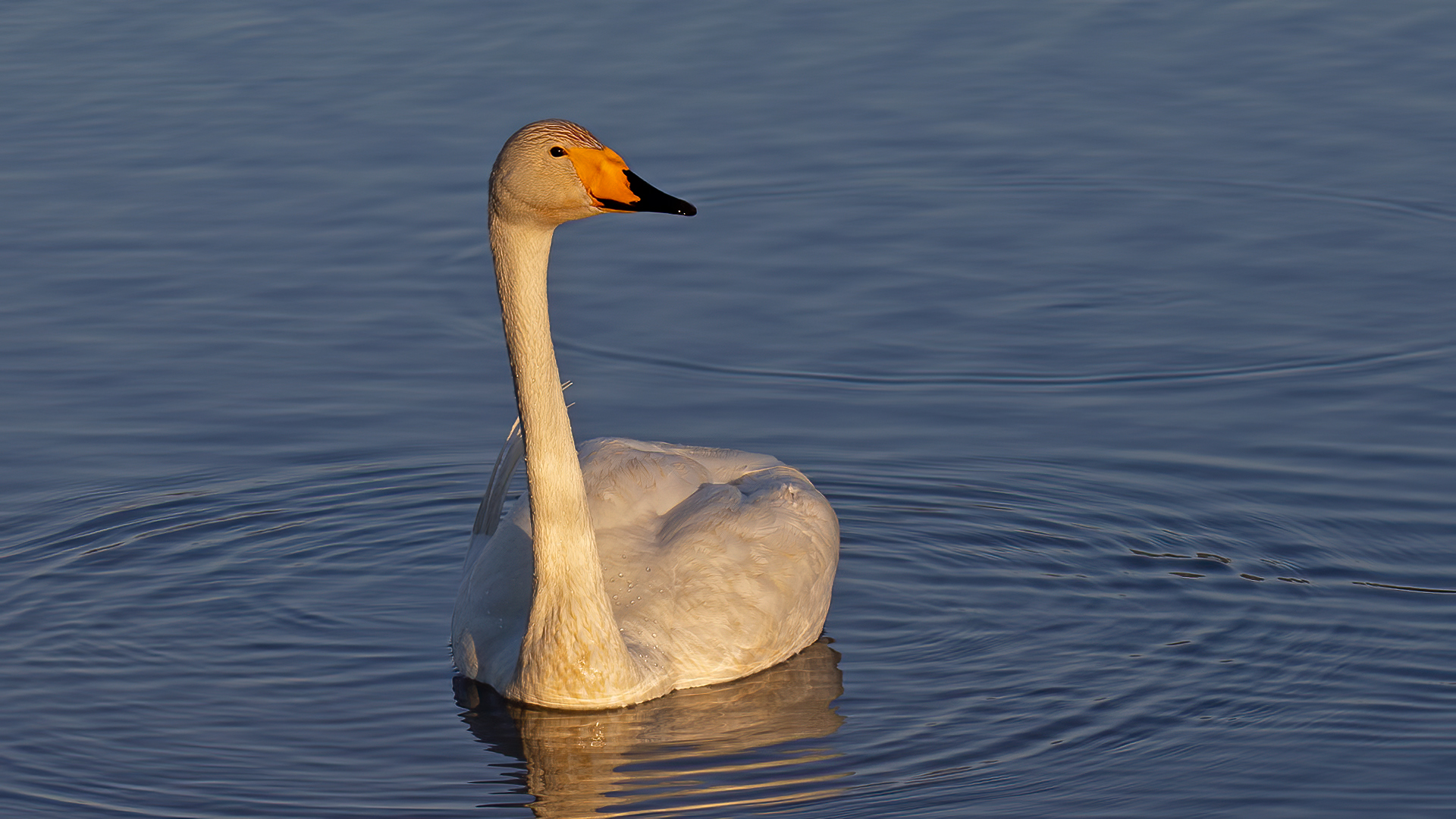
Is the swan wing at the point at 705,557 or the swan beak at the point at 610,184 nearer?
the swan beak at the point at 610,184

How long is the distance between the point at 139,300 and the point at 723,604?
6.64 meters

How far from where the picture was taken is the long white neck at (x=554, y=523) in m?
8.93

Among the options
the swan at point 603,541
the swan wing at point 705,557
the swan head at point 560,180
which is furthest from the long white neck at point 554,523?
the swan wing at point 705,557

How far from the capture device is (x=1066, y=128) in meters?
17.5

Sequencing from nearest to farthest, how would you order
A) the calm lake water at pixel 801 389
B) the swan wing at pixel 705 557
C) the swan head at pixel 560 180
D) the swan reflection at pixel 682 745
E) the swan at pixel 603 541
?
the swan reflection at pixel 682 745 < the swan head at pixel 560 180 < the swan at pixel 603 541 < the calm lake water at pixel 801 389 < the swan wing at pixel 705 557

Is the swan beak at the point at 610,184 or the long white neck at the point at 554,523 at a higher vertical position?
the swan beak at the point at 610,184

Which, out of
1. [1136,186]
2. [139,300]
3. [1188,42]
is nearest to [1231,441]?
[1136,186]

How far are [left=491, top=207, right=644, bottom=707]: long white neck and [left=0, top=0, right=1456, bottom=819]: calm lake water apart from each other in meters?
0.28

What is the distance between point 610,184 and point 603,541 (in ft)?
5.98

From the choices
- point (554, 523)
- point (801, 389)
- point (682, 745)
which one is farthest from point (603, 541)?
Result: point (801, 389)

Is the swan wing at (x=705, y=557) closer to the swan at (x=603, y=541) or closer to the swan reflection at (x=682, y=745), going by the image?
the swan at (x=603, y=541)

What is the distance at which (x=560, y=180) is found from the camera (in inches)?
339

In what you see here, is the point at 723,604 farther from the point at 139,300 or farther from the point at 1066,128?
the point at 1066,128

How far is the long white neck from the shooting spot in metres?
8.93
